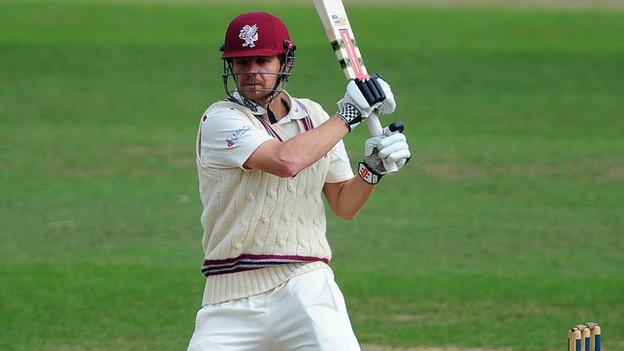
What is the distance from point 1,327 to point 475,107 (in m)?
10.7

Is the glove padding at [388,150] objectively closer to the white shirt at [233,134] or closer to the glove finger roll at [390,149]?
the glove finger roll at [390,149]

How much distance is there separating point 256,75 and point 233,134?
26 cm

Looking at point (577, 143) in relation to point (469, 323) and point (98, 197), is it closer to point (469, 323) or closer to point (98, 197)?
point (98, 197)

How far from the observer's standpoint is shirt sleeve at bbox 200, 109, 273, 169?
4969 mm

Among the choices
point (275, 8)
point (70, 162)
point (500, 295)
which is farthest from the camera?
point (275, 8)

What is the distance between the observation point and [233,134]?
5.02 metres

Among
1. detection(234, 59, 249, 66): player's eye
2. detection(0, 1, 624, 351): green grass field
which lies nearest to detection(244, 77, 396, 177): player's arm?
detection(234, 59, 249, 66): player's eye

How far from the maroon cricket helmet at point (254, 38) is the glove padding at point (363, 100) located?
31 cm

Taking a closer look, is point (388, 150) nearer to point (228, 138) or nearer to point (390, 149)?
point (390, 149)

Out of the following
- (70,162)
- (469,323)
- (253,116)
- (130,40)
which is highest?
(130,40)

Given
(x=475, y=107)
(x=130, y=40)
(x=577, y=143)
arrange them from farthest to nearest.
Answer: (x=130, y=40) → (x=475, y=107) → (x=577, y=143)

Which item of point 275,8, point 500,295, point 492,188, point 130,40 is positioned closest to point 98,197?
point 492,188

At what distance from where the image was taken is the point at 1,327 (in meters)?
8.24

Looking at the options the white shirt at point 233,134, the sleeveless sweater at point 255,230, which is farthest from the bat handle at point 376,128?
the sleeveless sweater at point 255,230
